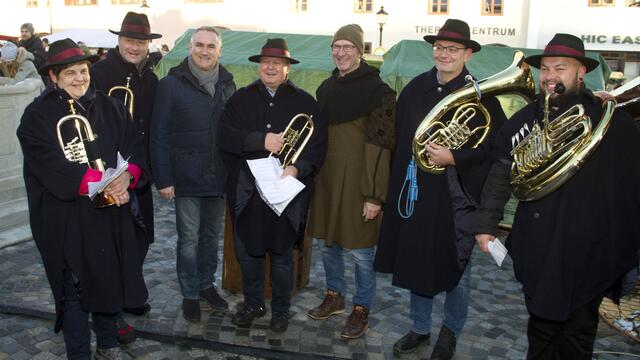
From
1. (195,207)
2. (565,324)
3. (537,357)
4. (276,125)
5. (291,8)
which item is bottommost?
(537,357)

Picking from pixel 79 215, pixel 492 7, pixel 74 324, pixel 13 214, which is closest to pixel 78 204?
pixel 79 215

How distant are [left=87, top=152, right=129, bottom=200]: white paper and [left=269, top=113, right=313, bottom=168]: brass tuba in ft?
3.82

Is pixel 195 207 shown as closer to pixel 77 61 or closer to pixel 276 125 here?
pixel 276 125

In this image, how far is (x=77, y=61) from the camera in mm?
3580

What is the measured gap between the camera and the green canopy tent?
1070cm

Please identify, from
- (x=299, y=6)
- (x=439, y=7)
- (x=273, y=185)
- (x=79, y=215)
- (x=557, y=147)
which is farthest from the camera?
(x=299, y=6)

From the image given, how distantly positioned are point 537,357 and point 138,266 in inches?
107

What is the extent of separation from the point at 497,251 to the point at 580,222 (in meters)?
0.51

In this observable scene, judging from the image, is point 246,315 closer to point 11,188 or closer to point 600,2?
point 11,188

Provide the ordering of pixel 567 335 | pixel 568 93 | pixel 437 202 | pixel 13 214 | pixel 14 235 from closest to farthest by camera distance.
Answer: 1. pixel 568 93
2. pixel 567 335
3. pixel 437 202
4. pixel 14 235
5. pixel 13 214

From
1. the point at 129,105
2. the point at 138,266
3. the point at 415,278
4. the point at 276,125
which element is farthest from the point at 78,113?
the point at 415,278

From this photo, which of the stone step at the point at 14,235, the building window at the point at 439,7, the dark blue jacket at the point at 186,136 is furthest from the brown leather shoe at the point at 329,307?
the building window at the point at 439,7

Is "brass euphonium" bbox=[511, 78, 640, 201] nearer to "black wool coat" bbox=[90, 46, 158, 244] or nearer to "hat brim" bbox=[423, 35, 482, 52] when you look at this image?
"hat brim" bbox=[423, 35, 482, 52]

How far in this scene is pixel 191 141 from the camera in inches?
179
